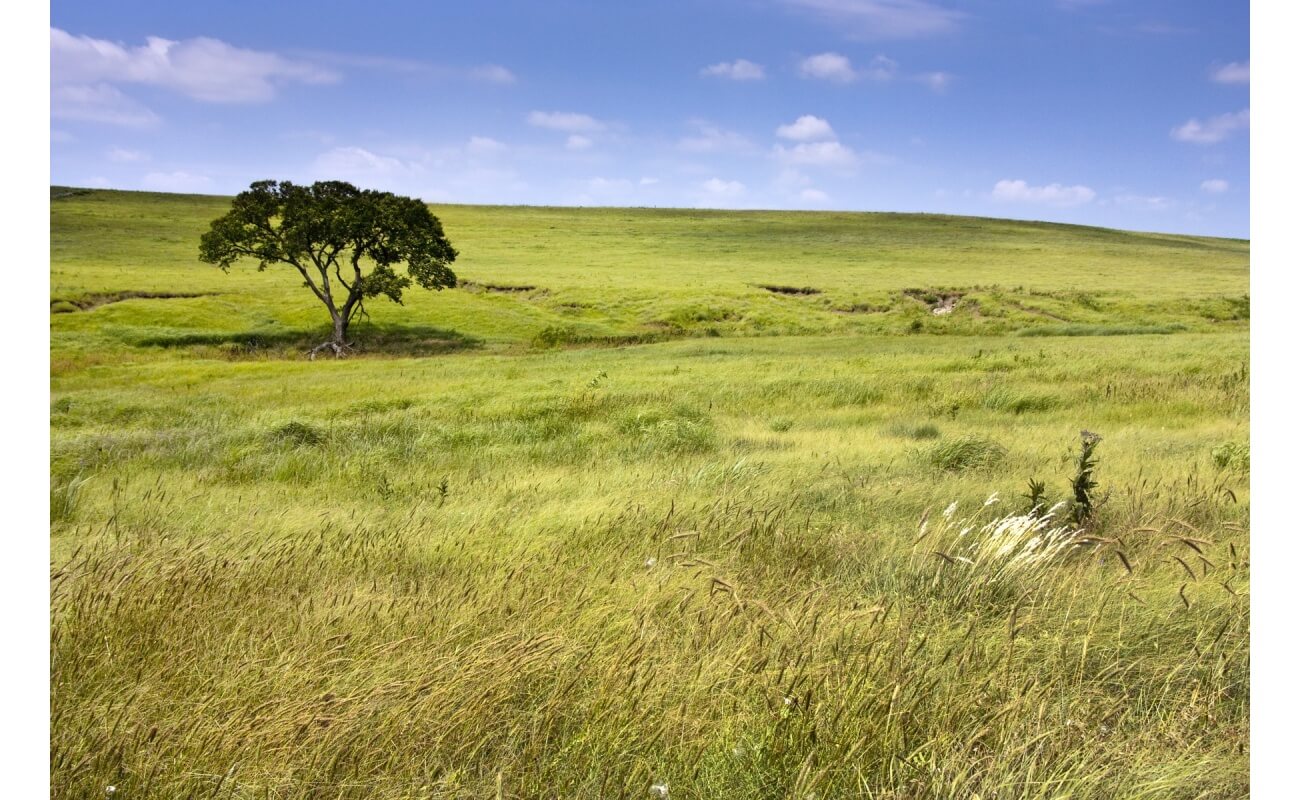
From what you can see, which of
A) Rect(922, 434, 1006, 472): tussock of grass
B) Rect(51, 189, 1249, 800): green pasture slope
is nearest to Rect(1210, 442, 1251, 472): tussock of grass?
Rect(51, 189, 1249, 800): green pasture slope

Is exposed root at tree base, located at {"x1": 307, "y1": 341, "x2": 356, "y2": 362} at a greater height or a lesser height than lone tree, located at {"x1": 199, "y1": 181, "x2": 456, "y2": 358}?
lesser

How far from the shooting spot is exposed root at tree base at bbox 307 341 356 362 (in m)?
40.6

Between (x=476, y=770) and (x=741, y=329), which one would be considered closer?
(x=476, y=770)

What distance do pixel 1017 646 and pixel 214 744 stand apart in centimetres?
329

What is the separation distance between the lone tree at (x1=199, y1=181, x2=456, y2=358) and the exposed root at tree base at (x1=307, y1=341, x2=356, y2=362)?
0.05 metres

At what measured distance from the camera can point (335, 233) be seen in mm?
42562

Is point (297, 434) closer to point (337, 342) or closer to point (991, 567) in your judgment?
point (991, 567)

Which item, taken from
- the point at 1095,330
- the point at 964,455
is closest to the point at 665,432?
the point at 964,455

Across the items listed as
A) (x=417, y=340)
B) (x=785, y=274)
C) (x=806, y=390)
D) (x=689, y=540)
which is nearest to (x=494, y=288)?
(x=417, y=340)

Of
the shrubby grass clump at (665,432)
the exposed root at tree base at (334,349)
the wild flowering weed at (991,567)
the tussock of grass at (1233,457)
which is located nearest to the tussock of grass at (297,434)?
the shrubby grass clump at (665,432)

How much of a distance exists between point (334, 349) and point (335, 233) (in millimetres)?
5865

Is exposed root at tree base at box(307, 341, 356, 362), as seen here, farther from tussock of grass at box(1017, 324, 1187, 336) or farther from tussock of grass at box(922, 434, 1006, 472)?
tussock of grass at box(922, 434, 1006, 472)
